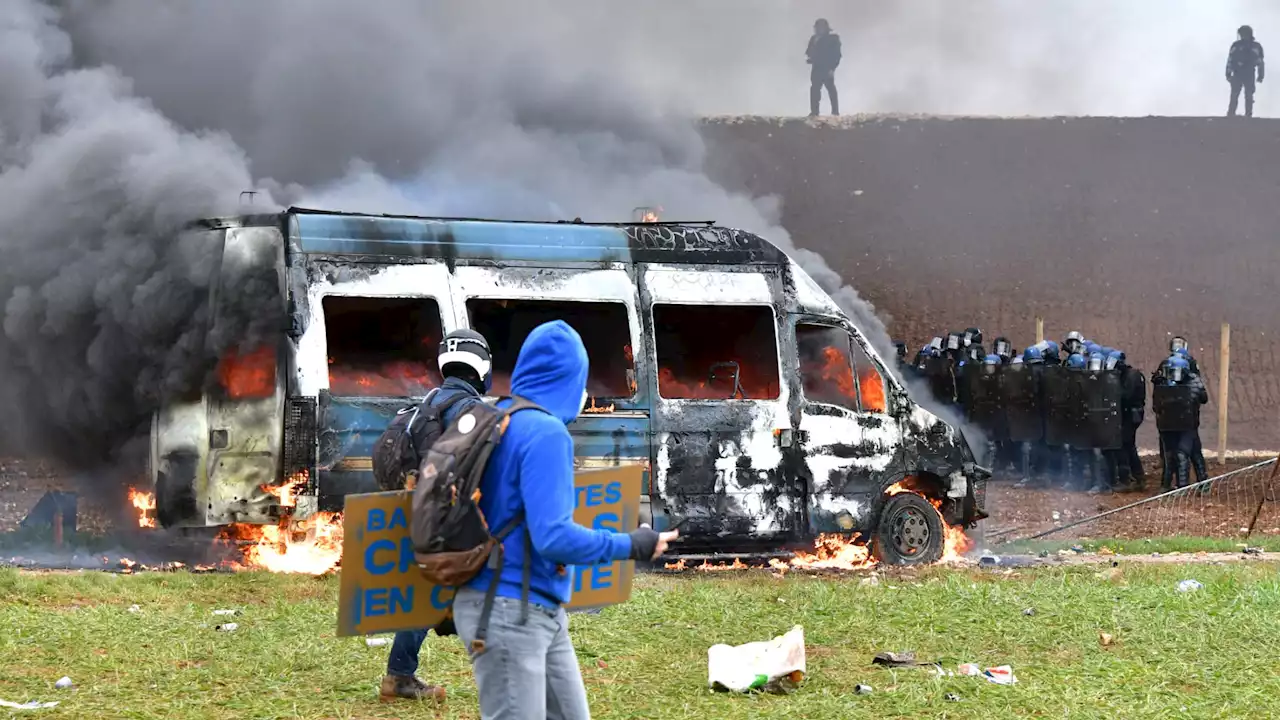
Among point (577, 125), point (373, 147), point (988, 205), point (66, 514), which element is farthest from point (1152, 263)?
point (66, 514)

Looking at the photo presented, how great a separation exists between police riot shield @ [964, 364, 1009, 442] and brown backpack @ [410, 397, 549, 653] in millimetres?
17329

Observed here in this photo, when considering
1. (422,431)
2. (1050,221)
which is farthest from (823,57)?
(422,431)

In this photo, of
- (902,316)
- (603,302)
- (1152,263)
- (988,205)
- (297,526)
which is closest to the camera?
(297,526)

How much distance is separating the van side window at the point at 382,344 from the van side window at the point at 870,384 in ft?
10.5

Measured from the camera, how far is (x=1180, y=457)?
1875 centimetres

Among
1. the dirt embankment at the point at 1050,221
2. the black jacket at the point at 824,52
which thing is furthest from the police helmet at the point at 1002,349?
the black jacket at the point at 824,52

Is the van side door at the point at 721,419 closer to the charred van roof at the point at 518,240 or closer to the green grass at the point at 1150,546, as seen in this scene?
the charred van roof at the point at 518,240

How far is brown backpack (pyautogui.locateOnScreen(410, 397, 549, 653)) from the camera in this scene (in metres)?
3.93

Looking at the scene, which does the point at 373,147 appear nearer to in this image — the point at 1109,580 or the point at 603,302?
the point at 603,302

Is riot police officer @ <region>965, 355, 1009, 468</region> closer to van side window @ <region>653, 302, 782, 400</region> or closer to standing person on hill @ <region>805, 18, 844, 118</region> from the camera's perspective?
→ van side window @ <region>653, 302, 782, 400</region>

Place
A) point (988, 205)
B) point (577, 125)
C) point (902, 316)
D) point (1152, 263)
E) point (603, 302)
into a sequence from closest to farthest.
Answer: point (603, 302) < point (577, 125) < point (902, 316) < point (1152, 263) < point (988, 205)

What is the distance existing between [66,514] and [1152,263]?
31164 mm

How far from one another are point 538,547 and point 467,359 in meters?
2.25

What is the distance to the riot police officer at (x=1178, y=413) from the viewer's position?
1862 cm
